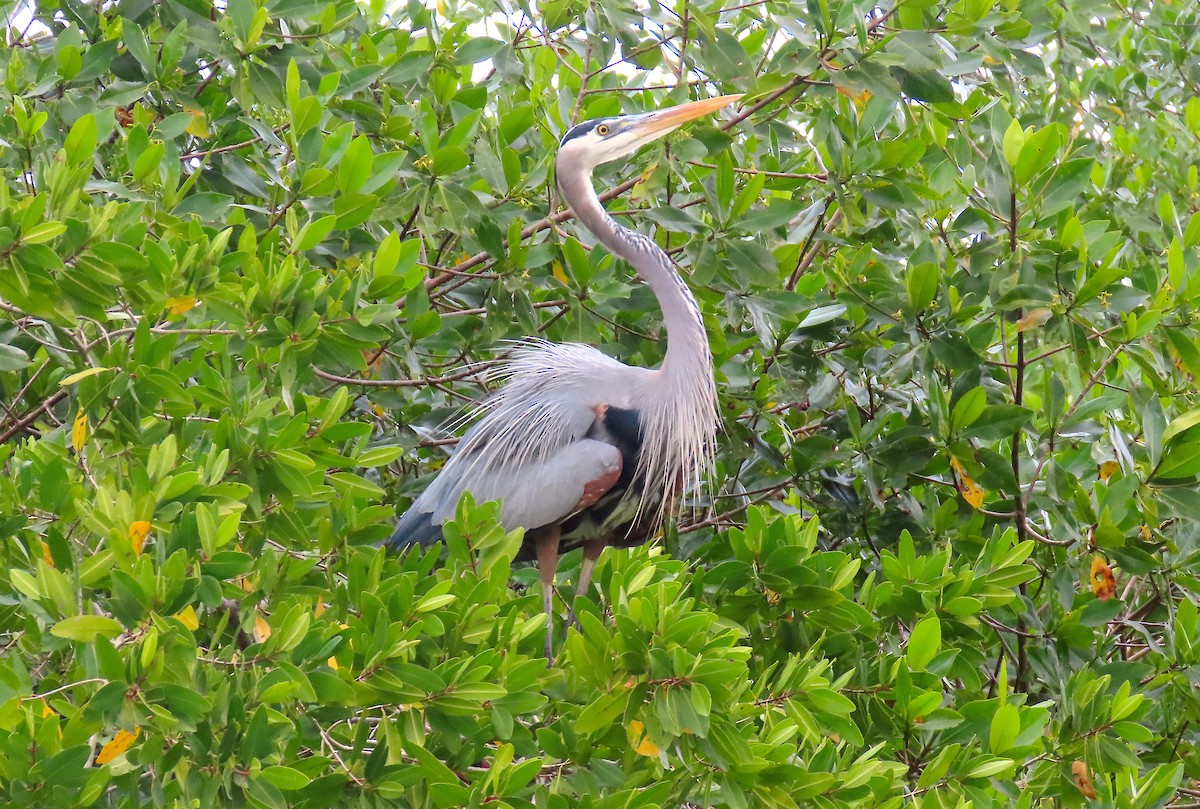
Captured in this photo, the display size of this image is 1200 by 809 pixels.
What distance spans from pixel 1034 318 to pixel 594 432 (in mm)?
1696

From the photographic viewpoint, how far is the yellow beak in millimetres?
4633

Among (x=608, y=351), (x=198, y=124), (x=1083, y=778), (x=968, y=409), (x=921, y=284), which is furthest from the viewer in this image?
(x=608, y=351)

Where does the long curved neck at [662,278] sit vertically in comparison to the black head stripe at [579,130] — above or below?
below

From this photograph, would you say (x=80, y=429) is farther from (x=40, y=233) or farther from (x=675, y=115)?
(x=675, y=115)

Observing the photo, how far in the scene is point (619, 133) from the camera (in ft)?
15.9

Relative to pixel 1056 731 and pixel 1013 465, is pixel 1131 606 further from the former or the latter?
pixel 1056 731

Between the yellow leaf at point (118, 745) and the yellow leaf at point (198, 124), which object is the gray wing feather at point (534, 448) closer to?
the yellow leaf at point (198, 124)

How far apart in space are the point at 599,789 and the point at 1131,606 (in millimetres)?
2700

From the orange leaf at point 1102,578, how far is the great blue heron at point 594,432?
1.28 metres

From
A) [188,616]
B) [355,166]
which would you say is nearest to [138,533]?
[188,616]

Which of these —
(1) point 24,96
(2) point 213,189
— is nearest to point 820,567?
(2) point 213,189

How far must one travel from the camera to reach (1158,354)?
13.0ft

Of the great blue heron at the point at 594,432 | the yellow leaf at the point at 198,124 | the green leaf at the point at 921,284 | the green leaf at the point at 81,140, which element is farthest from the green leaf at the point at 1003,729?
the yellow leaf at the point at 198,124

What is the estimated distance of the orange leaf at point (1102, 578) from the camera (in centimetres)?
399
